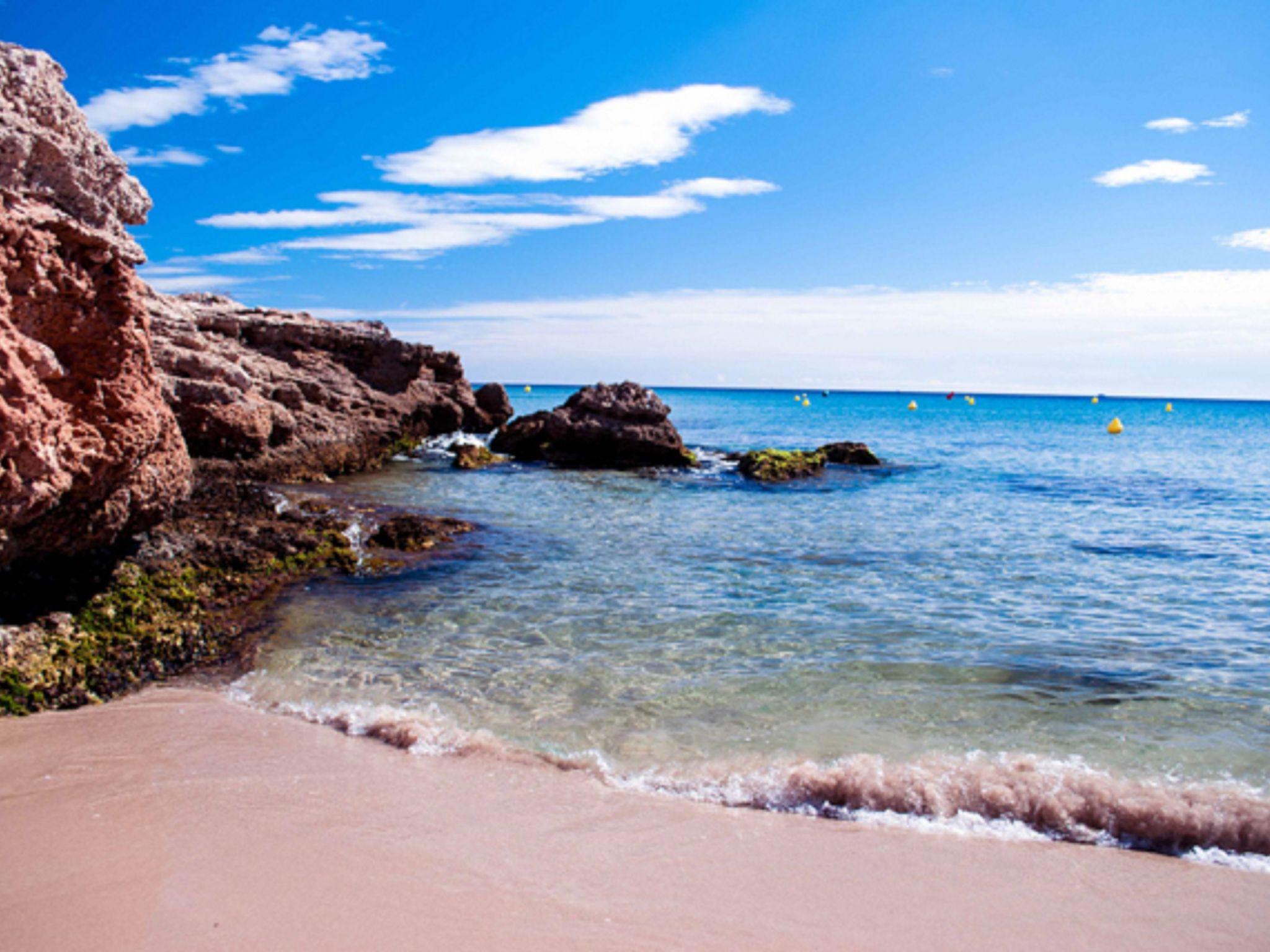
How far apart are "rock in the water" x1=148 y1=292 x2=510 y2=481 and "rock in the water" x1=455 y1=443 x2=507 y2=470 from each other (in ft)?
6.42

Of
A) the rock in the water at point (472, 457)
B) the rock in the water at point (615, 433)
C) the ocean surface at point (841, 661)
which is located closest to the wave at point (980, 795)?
the ocean surface at point (841, 661)

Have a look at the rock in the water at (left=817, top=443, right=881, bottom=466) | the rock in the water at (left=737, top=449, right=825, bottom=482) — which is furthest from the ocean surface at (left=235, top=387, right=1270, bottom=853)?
the rock in the water at (left=817, top=443, right=881, bottom=466)

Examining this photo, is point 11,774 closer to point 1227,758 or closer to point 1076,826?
point 1076,826

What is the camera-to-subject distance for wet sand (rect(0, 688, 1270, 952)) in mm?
3508

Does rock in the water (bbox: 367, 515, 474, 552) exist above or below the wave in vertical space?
above

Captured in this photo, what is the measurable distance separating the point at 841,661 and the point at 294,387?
54.6ft

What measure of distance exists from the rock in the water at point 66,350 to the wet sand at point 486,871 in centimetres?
171

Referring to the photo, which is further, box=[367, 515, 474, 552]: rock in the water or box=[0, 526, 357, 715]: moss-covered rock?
box=[367, 515, 474, 552]: rock in the water

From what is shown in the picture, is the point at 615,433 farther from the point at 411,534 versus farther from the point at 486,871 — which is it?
the point at 486,871

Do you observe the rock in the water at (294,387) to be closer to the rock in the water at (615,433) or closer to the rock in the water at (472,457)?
the rock in the water at (472,457)

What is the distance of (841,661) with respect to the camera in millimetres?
7574

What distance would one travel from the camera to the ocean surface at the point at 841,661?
5.15 metres

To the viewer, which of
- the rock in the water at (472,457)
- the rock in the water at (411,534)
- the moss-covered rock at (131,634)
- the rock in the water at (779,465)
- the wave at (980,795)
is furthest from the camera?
the rock in the water at (472,457)

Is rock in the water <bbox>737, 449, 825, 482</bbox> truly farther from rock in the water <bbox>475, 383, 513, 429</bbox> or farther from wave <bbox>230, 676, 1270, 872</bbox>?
wave <bbox>230, 676, 1270, 872</bbox>
